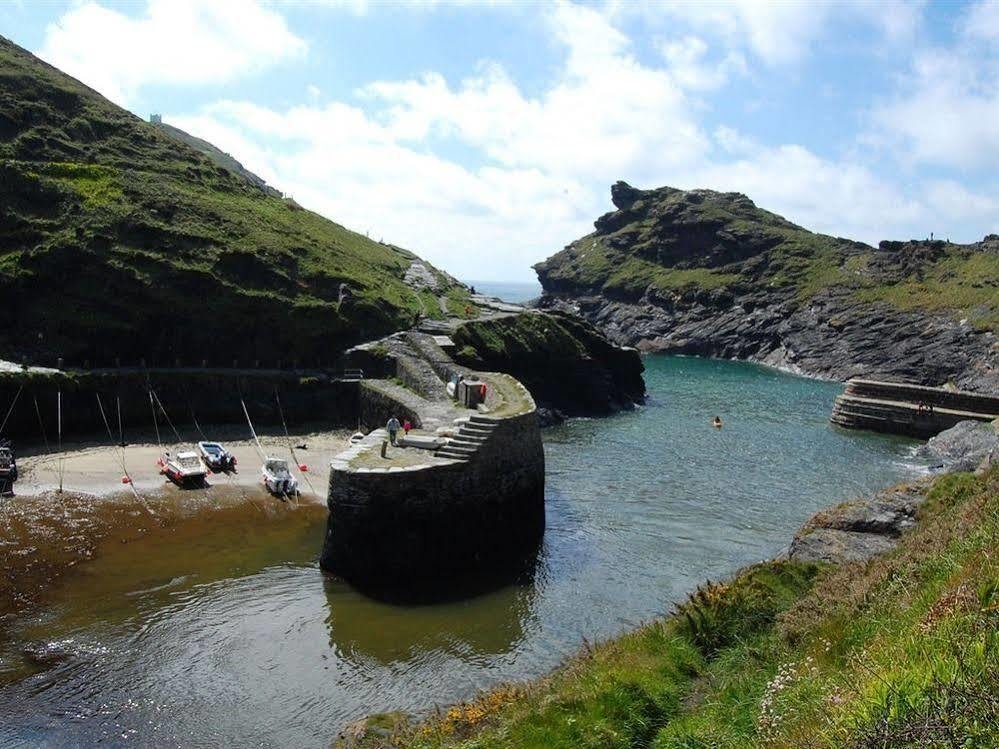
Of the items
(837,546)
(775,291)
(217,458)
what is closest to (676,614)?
(837,546)

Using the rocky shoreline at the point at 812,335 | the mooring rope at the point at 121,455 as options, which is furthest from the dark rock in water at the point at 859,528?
the rocky shoreline at the point at 812,335

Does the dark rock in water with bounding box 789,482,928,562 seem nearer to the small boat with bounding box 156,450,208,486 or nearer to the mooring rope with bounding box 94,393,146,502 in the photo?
the mooring rope with bounding box 94,393,146,502

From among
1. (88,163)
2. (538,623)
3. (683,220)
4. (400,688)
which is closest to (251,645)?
(400,688)

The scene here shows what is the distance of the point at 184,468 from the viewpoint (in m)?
31.5

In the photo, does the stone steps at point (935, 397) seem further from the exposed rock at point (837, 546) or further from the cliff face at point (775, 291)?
the exposed rock at point (837, 546)

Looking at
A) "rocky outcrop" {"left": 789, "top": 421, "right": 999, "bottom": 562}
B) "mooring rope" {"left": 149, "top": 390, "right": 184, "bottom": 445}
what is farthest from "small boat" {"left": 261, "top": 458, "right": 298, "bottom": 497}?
"rocky outcrop" {"left": 789, "top": 421, "right": 999, "bottom": 562}

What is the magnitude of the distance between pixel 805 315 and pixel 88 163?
286ft

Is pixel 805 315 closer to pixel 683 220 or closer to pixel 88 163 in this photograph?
pixel 683 220

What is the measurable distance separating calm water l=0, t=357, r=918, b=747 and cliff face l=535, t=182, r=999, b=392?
180ft

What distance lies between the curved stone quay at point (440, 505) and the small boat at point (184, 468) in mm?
8173

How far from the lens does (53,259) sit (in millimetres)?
43469

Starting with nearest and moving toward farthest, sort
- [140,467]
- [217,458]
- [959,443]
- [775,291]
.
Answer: [140,467] < [217,458] < [959,443] < [775,291]

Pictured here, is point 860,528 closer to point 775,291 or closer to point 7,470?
point 7,470

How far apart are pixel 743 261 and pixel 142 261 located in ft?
333
